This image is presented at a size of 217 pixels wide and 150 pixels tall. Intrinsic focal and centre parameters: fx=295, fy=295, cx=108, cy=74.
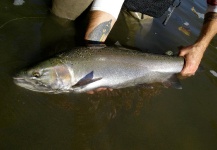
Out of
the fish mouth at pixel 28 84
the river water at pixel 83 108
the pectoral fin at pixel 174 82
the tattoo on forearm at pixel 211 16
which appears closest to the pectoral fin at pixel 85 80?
the river water at pixel 83 108

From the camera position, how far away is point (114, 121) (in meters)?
2.81

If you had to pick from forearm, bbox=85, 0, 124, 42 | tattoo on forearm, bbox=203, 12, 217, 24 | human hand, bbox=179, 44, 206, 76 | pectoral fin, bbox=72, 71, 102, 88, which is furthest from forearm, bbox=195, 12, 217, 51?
pectoral fin, bbox=72, 71, 102, 88

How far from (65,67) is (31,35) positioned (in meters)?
1.05

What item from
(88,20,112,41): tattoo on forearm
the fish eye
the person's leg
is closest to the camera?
the fish eye

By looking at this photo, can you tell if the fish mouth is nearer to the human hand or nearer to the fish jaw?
the fish jaw

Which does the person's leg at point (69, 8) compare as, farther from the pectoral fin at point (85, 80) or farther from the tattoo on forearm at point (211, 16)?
Answer: the tattoo on forearm at point (211, 16)

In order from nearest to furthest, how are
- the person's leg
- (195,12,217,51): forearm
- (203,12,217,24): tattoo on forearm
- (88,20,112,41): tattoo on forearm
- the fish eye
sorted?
the fish eye
(88,20,112,41): tattoo on forearm
(195,12,217,51): forearm
(203,12,217,24): tattoo on forearm
the person's leg

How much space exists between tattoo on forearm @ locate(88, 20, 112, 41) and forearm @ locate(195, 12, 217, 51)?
1.10 meters

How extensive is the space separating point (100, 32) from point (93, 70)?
1.88 feet

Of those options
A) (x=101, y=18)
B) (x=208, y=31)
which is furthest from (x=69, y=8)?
(x=208, y=31)

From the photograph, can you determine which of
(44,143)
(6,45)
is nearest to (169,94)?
(44,143)

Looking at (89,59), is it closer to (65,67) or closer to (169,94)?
(65,67)

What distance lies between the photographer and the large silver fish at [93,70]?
2744 millimetres

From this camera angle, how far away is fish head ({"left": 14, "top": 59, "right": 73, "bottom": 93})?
2727 mm
